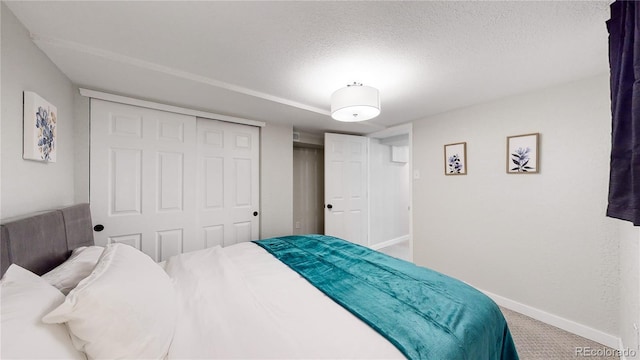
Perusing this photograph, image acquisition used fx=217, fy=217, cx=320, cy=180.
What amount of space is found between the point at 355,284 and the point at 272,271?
598 millimetres

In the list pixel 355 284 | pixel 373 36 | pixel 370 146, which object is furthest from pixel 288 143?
pixel 355 284

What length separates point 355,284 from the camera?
53.2 inches

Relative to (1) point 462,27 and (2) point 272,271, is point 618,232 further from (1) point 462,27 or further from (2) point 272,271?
(2) point 272,271

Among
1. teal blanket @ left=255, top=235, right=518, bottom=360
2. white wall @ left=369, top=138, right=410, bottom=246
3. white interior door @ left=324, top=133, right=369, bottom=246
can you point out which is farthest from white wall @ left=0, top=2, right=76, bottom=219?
white wall @ left=369, top=138, right=410, bottom=246

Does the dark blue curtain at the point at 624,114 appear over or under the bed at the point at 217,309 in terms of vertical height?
over

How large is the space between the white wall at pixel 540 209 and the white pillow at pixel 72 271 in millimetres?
3375

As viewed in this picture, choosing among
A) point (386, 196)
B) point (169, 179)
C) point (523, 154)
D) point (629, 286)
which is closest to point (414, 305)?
point (629, 286)

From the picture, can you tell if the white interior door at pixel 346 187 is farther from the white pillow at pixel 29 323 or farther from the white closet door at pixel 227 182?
the white pillow at pixel 29 323

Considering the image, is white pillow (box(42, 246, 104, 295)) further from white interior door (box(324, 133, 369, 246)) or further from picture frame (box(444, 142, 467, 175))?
picture frame (box(444, 142, 467, 175))

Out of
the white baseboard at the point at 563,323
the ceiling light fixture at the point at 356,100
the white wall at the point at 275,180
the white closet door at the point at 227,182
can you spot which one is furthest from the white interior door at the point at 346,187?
the white baseboard at the point at 563,323

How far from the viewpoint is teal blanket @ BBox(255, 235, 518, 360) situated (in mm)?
922

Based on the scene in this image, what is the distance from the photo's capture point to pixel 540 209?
7.00 ft

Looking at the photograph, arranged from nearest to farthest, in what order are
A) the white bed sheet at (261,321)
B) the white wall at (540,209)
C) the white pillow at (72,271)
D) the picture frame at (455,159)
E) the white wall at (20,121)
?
1. the white bed sheet at (261,321)
2. the white pillow at (72,271)
3. the white wall at (20,121)
4. the white wall at (540,209)
5. the picture frame at (455,159)

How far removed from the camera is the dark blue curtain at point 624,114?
0.89 metres
